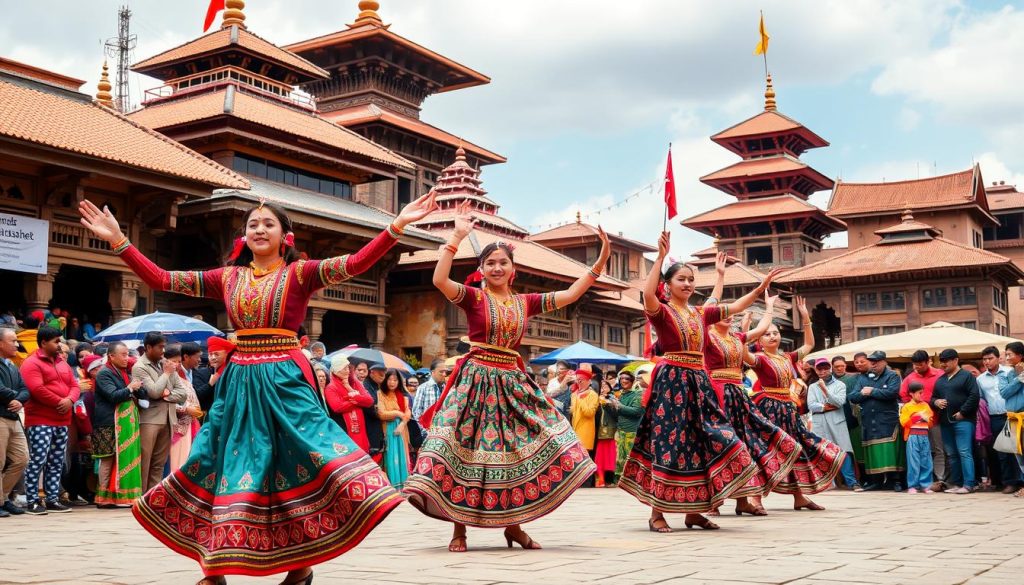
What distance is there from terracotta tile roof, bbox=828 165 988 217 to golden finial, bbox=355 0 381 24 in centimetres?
2523

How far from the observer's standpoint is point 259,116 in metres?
24.3

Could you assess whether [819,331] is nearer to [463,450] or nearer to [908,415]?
[908,415]

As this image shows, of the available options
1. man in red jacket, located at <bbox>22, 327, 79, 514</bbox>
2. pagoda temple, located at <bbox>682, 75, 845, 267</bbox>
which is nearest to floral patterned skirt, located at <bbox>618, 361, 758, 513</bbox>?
man in red jacket, located at <bbox>22, 327, 79, 514</bbox>

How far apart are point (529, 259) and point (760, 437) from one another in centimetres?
2244

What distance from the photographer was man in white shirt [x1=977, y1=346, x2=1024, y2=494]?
1241 centimetres

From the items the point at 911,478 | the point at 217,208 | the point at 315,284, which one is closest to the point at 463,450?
the point at 315,284

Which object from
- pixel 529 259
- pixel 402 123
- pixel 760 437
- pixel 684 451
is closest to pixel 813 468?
pixel 760 437

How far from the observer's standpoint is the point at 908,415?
13125 mm

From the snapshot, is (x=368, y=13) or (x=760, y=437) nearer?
(x=760, y=437)

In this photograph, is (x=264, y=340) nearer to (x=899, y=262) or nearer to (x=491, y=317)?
(x=491, y=317)

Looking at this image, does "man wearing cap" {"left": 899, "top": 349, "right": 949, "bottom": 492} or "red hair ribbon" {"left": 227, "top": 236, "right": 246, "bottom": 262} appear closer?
"red hair ribbon" {"left": 227, "top": 236, "right": 246, "bottom": 262}

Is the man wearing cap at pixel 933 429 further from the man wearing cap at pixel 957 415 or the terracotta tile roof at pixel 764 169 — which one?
the terracotta tile roof at pixel 764 169

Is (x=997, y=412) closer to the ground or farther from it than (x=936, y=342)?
closer to the ground

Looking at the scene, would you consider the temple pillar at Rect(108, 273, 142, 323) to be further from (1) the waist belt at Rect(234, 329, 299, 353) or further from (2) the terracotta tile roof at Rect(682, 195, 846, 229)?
(2) the terracotta tile roof at Rect(682, 195, 846, 229)
